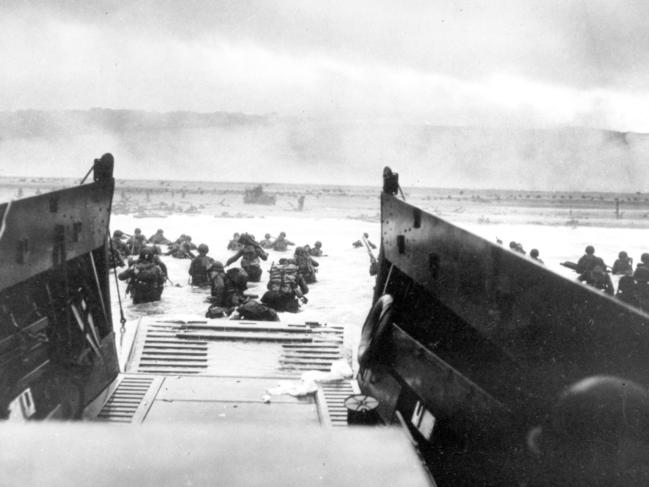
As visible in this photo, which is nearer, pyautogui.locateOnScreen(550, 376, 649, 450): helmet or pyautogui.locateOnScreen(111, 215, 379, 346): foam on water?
pyautogui.locateOnScreen(550, 376, 649, 450): helmet

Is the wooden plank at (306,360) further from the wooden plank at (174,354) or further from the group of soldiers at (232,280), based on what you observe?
the group of soldiers at (232,280)

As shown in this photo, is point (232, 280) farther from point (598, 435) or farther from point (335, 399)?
point (598, 435)

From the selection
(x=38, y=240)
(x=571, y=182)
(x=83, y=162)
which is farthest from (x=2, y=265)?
(x=83, y=162)

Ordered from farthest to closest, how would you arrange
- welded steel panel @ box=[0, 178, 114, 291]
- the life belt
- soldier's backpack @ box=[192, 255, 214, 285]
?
soldier's backpack @ box=[192, 255, 214, 285] < the life belt < welded steel panel @ box=[0, 178, 114, 291]

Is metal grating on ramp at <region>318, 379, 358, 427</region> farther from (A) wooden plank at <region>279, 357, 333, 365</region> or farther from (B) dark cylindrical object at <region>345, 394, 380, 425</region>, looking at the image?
(A) wooden plank at <region>279, 357, 333, 365</region>

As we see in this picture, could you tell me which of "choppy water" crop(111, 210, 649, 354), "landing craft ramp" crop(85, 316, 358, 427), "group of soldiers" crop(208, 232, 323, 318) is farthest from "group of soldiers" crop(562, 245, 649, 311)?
"group of soldiers" crop(208, 232, 323, 318)

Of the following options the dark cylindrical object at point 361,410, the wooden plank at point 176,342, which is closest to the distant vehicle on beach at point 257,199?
the wooden plank at point 176,342
